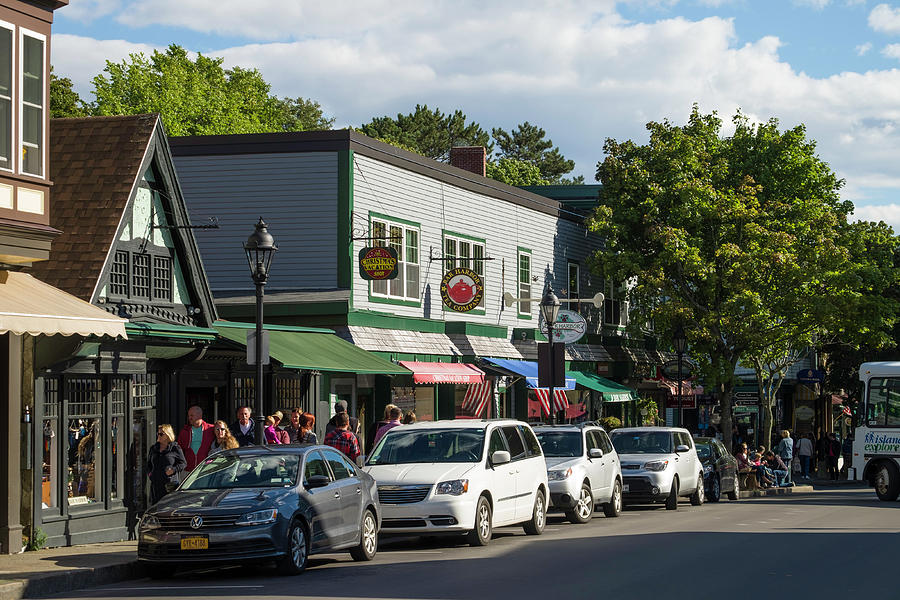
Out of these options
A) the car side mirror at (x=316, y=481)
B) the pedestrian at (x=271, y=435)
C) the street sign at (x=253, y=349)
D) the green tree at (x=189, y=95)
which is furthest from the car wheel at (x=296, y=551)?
the green tree at (x=189, y=95)

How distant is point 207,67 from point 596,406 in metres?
29.8

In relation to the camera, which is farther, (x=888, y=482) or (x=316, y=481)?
(x=888, y=482)

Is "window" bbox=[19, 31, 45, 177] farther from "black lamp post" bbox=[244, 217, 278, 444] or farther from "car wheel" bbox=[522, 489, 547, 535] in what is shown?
"car wheel" bbox=[522, 489, 547, 535]

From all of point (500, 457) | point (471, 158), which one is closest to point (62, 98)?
point (471, 158)

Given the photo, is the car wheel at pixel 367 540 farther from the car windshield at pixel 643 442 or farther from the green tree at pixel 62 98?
the green tree at pixel 62 98

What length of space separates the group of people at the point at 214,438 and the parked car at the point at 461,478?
123 cm

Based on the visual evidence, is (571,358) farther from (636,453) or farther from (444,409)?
(636,453)

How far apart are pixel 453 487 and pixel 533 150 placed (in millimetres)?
81980

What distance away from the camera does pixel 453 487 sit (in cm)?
1797

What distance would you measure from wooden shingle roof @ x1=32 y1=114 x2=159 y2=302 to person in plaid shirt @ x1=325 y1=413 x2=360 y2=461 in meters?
4.21

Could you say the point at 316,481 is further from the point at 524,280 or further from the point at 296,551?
the point at 524,280

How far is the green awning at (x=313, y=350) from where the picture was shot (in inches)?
920

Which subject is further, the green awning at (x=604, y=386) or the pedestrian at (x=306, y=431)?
the green awning at (x=604, y=386)

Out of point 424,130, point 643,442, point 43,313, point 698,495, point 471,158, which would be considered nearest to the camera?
point 43,313
